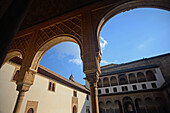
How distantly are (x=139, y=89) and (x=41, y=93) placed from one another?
15.3m

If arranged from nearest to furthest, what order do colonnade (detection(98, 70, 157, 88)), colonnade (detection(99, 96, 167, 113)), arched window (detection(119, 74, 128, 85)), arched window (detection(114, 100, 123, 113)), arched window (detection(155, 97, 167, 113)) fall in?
arched window (detection(155, 97, 167, 113)), colonnade (detection(99, 96, 167, 113)), arched window (detection(114, 100, 123, 113)), colonnade (detection(98, 70, 157, 88)), arched window (detection(119, 74, 128, 85))

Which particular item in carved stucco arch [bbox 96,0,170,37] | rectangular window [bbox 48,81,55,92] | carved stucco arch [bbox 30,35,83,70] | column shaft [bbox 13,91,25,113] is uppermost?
carved stucco arch [bbox 96,0,170,37]

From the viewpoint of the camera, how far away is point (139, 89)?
51.7 ft

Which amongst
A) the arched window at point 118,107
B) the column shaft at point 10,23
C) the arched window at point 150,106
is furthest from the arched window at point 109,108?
the column shaft at point 10,23

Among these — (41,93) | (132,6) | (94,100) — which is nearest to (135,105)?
(41,93)

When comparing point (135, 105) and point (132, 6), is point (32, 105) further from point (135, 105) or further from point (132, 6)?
point (135, 105)

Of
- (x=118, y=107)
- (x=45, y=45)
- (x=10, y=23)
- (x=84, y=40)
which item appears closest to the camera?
(x=10, y=23)

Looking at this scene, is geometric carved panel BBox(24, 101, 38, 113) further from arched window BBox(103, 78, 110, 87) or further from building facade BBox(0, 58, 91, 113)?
arched window BBox(103, 78, 110, 87)

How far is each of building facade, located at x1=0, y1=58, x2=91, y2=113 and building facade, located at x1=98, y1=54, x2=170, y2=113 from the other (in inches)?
292

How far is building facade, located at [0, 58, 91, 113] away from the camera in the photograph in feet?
18.4

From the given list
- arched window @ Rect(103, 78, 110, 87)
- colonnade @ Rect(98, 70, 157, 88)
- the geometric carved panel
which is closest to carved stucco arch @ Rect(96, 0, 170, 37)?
the geometric carved panel

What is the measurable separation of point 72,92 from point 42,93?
4872mm

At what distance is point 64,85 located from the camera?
1070 cm

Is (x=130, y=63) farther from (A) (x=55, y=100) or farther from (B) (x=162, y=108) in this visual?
(A) (x=55, y=100)
